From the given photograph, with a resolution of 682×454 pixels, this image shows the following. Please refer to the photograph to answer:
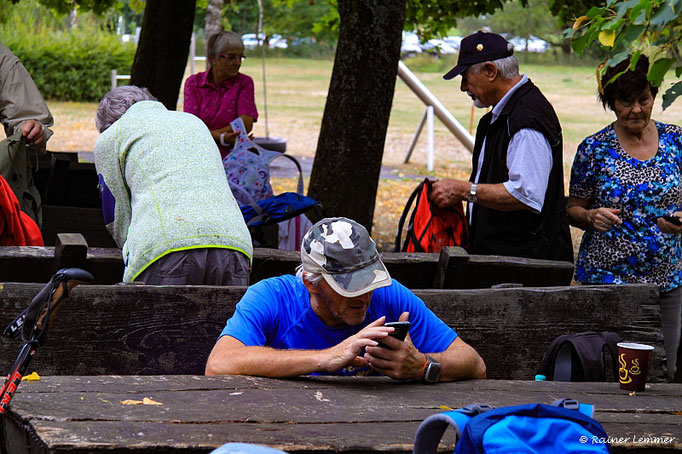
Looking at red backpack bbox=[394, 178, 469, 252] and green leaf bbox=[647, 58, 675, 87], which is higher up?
green leaf bbox=[647, 58, 675, 87]

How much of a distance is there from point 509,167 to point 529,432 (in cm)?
276

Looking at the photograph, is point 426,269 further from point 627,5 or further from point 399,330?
point 627,5

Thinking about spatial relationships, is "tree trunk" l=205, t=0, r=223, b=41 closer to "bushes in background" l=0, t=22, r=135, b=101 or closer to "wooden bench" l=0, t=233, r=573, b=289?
"bushes in background" l=0, t=22, r=135, b=101

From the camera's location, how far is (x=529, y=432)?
191cm

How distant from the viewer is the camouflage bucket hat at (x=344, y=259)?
2.98 metres

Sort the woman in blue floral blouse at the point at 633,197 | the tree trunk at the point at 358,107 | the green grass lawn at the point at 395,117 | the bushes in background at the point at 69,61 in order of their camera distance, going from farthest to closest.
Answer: the bushes in background at the point at 69,61
the green grass lawn at the point at 395,117
the tree trunk at the point at 358,107
the woman in blue floral blouse at the point at 633,197

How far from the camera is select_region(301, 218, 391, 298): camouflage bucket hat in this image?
9.78ft

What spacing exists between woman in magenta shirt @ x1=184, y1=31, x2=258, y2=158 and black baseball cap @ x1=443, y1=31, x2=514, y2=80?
2854mm

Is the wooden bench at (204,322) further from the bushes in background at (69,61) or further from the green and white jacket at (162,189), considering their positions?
the bushes in background at (69,61)

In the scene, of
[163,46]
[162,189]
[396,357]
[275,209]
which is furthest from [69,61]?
[396,357]

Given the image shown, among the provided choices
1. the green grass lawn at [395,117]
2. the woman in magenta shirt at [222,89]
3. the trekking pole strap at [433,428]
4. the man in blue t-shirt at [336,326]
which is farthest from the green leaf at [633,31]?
the woman in magenta shirt at [222,89]

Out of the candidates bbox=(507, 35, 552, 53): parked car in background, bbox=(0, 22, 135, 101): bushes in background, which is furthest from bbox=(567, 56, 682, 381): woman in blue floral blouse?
bbox=(507, 35, 552, 53): parked car in background

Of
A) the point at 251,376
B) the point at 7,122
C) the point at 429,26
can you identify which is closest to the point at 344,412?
the point at 251,376

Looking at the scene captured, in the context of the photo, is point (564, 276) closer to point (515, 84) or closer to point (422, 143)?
point (515, 84)
